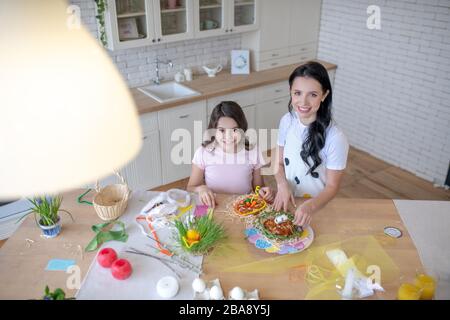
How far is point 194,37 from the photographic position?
3.55m

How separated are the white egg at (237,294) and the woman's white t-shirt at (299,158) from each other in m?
0.80

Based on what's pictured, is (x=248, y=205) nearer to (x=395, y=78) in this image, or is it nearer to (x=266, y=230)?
(x=266, y=230)

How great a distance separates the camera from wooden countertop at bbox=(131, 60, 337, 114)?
10.7 feet

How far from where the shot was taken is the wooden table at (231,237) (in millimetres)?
1423

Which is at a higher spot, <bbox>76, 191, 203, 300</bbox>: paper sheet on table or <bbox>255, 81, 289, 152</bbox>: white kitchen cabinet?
<bbox>76, 191, 203, 300</bbox>: paper sheet on table

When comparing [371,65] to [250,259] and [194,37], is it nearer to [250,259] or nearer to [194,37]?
[194,37]

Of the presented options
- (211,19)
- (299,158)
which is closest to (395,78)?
(211,19)

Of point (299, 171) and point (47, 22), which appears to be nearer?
point (299, 171)

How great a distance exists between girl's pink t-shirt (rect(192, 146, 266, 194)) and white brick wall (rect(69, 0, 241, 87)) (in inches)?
67.0

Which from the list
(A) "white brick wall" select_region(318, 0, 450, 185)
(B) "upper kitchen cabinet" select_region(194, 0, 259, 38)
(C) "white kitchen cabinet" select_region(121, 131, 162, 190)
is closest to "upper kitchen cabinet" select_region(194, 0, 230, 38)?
(B) "upper kitchen cabinet" select_region(194, 0, 259, 38)

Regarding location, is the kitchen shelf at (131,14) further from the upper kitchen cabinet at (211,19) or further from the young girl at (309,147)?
the young girl at (309,147)

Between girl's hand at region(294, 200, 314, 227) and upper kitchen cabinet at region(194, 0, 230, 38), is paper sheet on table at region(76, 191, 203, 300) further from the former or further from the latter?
upper kitchen cabinet at region(194, 0, 230, 38)

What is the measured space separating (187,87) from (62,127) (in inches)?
42.2
